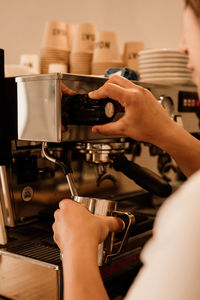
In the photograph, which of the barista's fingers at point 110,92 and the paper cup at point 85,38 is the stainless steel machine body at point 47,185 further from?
the paper cup at point 85,38

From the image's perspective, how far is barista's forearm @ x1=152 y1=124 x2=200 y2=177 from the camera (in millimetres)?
846

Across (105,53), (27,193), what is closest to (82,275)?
(27,193)

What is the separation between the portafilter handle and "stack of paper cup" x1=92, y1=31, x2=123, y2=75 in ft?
1.57

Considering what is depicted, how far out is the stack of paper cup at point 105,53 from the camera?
1316 millimetres

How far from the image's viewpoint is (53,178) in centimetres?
97

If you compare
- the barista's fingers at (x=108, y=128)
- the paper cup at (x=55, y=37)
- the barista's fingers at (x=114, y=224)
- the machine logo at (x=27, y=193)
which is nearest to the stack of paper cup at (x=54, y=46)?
the paper cup at (x=55, y=37)

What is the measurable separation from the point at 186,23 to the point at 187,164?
42 cm

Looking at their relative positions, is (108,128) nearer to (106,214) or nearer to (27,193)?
(106,214)

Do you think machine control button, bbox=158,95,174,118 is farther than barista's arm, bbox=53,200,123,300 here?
Yes

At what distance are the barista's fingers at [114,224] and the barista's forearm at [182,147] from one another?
22cm

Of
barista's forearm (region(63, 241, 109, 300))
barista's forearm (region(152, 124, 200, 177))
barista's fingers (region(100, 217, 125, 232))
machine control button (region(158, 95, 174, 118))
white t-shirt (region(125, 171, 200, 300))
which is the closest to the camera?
white t-shirt (region(125, 171, 200, 300))

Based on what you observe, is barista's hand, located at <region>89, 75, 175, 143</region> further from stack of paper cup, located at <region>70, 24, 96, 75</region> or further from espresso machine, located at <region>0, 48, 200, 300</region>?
stack of paper cup, located at <region>70, 24, 96, 75</region>

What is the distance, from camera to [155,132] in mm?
824

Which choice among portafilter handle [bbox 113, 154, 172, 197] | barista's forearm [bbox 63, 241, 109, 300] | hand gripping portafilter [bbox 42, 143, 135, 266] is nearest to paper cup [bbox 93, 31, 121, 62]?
portafilter handle [bbox 113, 154, 172, 197]
